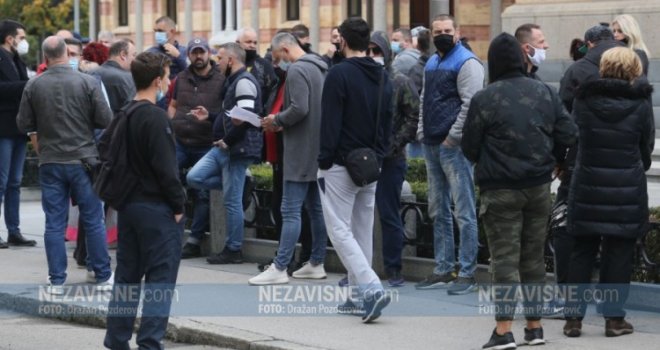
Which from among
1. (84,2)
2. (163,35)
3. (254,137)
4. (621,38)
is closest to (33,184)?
(163,35)

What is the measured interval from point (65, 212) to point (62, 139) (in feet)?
1.98

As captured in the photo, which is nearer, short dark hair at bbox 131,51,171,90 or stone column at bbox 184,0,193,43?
short dark hair at bbox 131,51,171,90

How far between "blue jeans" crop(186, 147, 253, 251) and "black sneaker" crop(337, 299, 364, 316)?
99.2 inches

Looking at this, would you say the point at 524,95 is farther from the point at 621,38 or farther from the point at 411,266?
the point at 411,266

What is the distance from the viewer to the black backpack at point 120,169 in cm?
795

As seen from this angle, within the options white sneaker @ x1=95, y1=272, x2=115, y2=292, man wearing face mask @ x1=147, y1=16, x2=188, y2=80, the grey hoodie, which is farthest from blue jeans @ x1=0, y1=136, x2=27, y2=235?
the grey hoodie

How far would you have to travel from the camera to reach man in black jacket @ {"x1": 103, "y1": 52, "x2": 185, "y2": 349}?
7.88m

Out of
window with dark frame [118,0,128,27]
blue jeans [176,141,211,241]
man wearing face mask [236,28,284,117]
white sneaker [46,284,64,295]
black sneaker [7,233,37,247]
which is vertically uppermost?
window with dark frame [118,0,128,27]

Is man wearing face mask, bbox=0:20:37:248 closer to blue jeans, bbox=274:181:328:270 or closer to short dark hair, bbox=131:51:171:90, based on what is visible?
blue jeans, bbox=274:181:328:270

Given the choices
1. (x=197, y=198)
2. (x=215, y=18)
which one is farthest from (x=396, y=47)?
(x=215, y=18)

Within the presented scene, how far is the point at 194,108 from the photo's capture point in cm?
1238

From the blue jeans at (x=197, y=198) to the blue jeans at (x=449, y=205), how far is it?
290 centimetres

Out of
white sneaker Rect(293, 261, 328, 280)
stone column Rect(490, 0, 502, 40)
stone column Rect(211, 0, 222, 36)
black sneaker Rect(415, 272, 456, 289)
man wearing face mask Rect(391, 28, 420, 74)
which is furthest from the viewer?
stone column Rect(211, 0, 222, 36)

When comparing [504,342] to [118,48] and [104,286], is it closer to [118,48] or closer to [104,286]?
[104,286]
